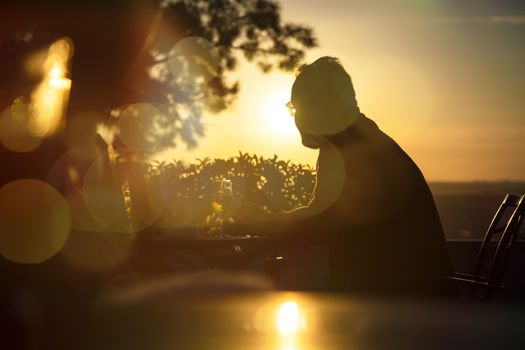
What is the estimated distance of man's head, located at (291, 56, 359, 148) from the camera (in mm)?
3658

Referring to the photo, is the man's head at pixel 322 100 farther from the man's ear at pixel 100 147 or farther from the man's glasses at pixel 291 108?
the man's ear at pixel 100 147

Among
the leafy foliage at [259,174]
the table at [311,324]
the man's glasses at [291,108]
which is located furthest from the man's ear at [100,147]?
the leafy foliage at [259,174]

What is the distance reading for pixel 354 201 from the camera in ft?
12.1

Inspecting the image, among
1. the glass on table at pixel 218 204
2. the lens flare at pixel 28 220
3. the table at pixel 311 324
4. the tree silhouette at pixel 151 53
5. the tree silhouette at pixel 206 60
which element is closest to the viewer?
the lens flare at pixel 28 220

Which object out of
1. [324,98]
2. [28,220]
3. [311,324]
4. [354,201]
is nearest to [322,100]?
[324,98]

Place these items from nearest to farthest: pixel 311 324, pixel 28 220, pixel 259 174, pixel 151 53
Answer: pixel 28 220
pixel 311 324
pixel 259 174
pixel 151 53

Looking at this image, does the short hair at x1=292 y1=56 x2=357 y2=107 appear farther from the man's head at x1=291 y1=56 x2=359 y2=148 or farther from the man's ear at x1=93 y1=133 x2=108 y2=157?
the man's ear at x1=93 y1=133 x2=108 y2=157

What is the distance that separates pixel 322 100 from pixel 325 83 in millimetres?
63

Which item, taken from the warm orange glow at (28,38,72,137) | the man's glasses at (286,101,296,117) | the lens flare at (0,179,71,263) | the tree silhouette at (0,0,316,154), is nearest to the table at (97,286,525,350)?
the lens flare at (0,179,71,263)

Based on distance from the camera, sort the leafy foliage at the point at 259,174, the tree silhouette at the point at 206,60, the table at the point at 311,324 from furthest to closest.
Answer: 1. the tree silhouette at the point at 206,60
2. the leafy foliage at the point at 259,174
3. the table at the point at 311,324

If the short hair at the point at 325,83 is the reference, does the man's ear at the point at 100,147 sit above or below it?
below

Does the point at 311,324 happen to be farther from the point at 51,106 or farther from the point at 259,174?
the point at 259,174

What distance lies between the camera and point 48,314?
4469mm

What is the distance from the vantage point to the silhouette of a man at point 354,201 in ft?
12.0
